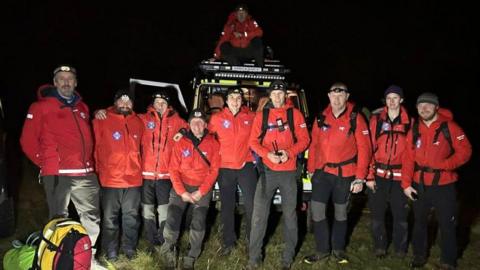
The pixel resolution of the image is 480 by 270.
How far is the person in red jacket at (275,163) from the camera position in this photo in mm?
5422

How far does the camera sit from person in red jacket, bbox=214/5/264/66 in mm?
8312

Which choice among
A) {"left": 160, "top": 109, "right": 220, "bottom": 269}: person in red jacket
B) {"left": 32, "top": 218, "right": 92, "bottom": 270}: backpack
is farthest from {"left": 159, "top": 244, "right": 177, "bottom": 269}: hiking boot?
{"left": 32, "top": 218, "right": 92, "bottom": 270}: backpack

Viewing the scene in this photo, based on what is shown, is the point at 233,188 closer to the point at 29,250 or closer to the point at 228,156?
the point at 228,156

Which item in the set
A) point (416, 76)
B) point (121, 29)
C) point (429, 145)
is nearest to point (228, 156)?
point (429, 145)

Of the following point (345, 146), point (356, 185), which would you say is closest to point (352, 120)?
point (345, 146)

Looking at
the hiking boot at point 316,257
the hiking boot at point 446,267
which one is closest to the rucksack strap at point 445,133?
the hiking boot at point 446,267

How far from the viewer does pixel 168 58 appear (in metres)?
29.6

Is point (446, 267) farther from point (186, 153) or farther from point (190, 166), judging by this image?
point (186, 153)

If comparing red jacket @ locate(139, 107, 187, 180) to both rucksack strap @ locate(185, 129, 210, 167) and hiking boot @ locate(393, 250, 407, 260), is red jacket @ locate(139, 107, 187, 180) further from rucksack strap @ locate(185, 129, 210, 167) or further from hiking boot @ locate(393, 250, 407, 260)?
hiking boot @ locate(393, 250, 407, 260)

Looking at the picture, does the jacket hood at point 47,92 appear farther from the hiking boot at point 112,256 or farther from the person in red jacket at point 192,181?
the hiking boot at point 112,256

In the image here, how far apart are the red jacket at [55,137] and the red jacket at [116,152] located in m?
0.28

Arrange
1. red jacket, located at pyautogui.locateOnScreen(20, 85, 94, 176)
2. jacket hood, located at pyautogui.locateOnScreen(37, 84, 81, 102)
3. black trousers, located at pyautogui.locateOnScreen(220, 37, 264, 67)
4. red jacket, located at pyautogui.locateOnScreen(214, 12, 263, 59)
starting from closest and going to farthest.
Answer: red jacket, located at pyautogui.locateOnScreen(20, 85, 94, 176), jacket hood, located at pyautogui.locateOnScreen(37, 84, 81, 102), black trousers, located at pyautogui.locateOnScreen(220, 37, 264, 67), red jacket, located at pyautogui.locateOnScreen(214, 12, 263, 59)

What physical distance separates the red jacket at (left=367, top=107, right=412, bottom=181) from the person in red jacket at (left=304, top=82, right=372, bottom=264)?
0.34m

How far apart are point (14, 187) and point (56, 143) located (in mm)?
6373
